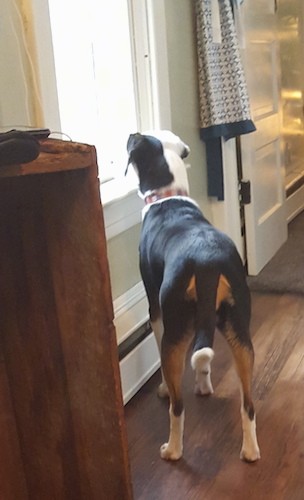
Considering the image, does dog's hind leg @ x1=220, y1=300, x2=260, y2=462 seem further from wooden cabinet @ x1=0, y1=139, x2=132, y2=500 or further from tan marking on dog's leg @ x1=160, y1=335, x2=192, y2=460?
wooden cabinet @ x1=0, y1=139, x2=132, y2=500

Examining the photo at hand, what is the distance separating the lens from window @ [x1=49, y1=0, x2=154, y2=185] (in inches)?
88.2

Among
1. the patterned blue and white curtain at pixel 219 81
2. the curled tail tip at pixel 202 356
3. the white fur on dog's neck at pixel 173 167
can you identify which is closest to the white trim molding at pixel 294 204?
the patterned blue and white curtain at pixel 219 81

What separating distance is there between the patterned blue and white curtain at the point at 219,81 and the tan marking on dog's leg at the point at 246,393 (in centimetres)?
133

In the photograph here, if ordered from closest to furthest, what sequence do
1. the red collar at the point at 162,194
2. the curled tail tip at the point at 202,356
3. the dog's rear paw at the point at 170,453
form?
the curled tail tip at the point at 202,356, the dog's rear paw at the point at 170,453, the red collar at the point at 162,194

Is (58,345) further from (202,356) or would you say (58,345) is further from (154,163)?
(154,163)

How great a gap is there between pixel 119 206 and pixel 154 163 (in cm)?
20

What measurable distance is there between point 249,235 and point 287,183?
4.37ft

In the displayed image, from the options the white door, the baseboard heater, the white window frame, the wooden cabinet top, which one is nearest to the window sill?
the white window frame

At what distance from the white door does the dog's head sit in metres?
1.17

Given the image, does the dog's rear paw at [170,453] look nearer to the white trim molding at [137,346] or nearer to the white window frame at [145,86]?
the white trim molding at [137,346]

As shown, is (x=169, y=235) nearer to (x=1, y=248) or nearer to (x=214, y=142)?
(x=1, y=248)

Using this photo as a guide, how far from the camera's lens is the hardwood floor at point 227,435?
182 centimetres

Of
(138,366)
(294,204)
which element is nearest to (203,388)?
(138,366)

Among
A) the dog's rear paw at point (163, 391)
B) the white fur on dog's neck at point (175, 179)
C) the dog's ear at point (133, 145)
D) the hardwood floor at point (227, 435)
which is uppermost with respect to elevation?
the dog's ear at point (133, 145)
